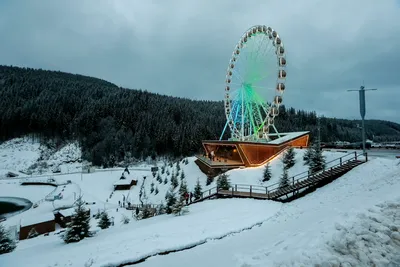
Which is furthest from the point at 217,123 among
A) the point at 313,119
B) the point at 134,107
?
the point at 313,119

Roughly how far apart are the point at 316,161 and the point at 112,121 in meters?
97.7

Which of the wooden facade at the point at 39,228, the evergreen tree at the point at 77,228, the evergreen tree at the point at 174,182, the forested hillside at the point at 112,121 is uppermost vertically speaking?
the forested hillside at the point at 112,121

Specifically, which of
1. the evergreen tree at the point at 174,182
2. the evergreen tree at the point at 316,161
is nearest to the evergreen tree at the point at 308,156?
the evergreen tree at the point at 316,161

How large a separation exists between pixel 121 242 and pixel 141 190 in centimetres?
3437

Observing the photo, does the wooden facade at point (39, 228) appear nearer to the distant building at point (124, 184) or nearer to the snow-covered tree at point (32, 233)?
the snow-covered tree at point (32, 233)

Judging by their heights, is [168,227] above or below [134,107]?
below

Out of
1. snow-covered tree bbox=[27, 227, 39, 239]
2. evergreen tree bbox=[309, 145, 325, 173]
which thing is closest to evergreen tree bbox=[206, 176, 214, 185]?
evergreen tree bbox=[309, 145, 325, 173]

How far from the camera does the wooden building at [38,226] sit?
25.4m

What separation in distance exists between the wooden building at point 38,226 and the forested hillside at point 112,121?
56.0m

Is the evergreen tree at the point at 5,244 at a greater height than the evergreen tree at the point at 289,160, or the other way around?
the evergreen tree at the point at 289,160

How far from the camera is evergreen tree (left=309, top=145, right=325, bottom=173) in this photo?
2169 centimetres

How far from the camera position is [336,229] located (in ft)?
21.5

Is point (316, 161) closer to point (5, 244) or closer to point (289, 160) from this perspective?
point (289, 160)

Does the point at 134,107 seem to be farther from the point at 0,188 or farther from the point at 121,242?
the point at 121,242
